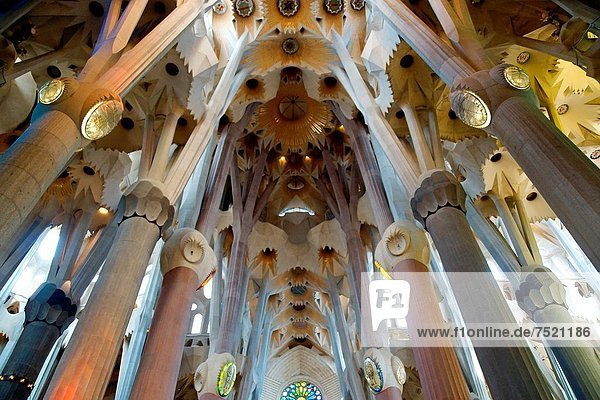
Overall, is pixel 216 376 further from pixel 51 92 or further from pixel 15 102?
pixel 15 102

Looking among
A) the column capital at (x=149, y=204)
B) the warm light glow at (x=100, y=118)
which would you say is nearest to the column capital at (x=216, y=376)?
the column capital at (x=149, y=204)

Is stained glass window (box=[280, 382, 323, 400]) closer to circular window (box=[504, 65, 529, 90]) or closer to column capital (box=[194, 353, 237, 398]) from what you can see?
column capital (box=[194, 353, 237, 398])

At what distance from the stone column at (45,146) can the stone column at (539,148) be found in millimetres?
4710

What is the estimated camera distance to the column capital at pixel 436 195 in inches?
277

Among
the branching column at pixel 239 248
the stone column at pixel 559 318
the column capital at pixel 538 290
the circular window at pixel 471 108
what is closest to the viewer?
the circular window at pixel 471 108

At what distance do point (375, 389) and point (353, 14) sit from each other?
999 centimetres

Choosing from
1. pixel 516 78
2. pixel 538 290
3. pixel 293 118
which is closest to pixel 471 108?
pixel 516 78

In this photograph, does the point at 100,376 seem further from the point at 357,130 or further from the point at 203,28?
the point at 357,130

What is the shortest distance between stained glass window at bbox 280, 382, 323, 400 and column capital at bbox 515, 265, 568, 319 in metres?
13.8

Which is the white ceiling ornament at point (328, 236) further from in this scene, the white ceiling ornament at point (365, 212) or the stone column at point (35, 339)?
the stone column at point (35, 339)

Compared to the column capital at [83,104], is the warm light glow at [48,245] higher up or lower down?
higher up

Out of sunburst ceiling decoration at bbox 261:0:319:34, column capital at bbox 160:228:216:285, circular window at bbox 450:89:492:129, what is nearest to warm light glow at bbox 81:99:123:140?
column capital at bbox 160:228:216:285

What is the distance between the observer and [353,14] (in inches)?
496

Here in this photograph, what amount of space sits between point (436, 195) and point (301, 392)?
17.1 meters
